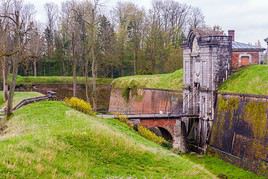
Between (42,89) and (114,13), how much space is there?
50.2 feet

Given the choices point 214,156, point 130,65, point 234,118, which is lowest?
point 214,156

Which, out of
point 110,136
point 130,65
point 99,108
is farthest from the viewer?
point 130,65

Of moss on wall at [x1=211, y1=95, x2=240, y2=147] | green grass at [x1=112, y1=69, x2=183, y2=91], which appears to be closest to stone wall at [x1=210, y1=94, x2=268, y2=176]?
moss on wall at [x1=211, y1=95, x2=240, y2=147]

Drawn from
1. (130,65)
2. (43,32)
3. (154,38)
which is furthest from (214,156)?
(43,32)

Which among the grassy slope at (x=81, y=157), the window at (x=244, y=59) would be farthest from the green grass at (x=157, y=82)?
the grassy slope at (x=81, y=157)

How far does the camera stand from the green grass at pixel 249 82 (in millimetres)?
23759

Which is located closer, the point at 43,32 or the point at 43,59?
the point at 43,59

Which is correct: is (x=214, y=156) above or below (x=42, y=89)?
below

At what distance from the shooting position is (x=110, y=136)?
43.3ft

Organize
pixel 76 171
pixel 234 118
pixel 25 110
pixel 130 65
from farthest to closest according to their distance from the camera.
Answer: pixel 130 65, pixel 234 118, pixel 25 110, pixel 76 171

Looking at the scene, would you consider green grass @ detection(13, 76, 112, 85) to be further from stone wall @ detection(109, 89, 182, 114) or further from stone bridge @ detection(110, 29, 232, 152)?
stone bridge @ detection(110, 29, 232, 152)

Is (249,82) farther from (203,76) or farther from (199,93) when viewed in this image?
(199,93)

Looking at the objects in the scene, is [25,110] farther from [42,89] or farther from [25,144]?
[42,89]

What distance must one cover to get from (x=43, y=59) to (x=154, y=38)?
14785 mm
